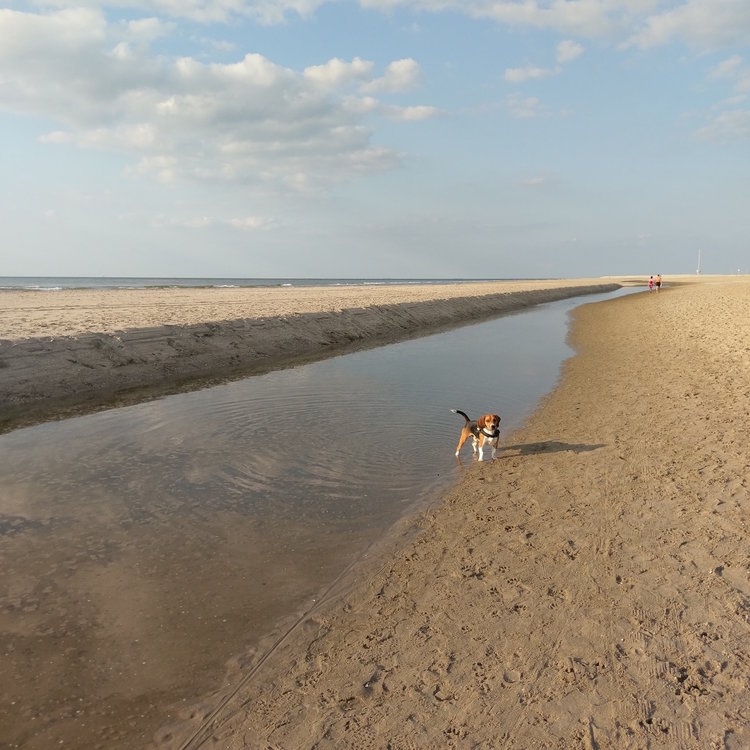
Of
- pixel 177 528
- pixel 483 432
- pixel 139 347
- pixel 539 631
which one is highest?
pixel 139 347

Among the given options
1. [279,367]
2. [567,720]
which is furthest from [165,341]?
[567,720]

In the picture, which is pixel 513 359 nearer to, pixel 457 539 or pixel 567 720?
pixel 457 539

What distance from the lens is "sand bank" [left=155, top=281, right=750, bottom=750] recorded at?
335 cm

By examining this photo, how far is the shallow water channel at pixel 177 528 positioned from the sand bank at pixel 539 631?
48cm

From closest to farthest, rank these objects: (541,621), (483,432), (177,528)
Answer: (541,621) → (177,528) → (483,432)

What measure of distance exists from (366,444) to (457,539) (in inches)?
146

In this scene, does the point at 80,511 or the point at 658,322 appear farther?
the point at 658,322

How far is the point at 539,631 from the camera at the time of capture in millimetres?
4230

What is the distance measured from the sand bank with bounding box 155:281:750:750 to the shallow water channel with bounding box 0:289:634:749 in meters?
0.48

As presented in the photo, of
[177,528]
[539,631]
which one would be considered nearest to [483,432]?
[539,631]

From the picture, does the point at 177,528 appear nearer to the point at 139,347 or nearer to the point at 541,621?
the point at 541,621

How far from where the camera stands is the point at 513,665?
3857mm

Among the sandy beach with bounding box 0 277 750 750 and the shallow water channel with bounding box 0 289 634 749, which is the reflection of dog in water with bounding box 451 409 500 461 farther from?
the shallow water channel with bounding box 0 289 634 749

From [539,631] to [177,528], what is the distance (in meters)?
4.17
